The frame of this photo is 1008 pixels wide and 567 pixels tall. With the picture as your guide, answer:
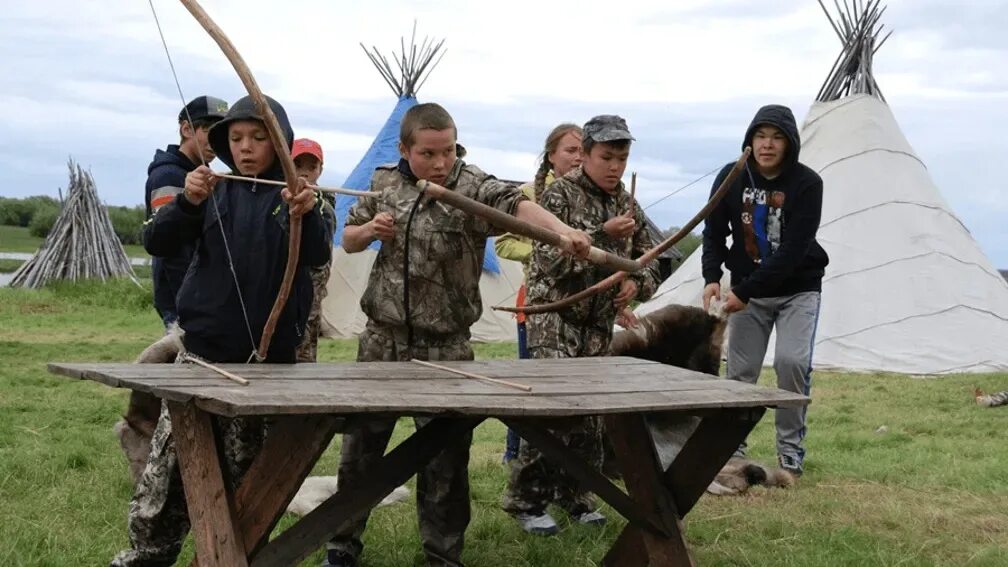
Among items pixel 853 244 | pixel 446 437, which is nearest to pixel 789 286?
pixel 446 437

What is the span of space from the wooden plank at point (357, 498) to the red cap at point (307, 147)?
219cm

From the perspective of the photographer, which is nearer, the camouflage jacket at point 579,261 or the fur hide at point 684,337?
the camouflage jacket at point 579,261

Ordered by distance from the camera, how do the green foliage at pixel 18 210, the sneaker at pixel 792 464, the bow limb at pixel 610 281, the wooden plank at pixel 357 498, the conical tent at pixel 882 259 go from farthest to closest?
1. the green foliage at pixel 18 210
2. the conical tent at pixel 882 259
3. the sneaker at pixel 792 464
4. the bow limb at pixel 610 281
5. the wooden plank at pixel 357 498

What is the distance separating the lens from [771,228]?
5387 millimetres

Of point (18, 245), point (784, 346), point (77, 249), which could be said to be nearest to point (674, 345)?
point (784, 346)

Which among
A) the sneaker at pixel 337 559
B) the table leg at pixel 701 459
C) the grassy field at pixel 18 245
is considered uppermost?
the table leg at pixel 701 459

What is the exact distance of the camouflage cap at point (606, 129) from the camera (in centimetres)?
443

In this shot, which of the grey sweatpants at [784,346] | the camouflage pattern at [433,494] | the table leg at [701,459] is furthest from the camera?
the grey sweatpants at [784,346]

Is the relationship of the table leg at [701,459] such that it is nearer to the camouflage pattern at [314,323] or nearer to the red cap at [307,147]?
the camouflage pattern at [314,323]

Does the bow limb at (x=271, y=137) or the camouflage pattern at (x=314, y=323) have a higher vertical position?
the bow limb at (x=271, y=137)

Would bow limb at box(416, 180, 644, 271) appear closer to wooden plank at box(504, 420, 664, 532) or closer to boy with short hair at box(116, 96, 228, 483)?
wooden plank at box(504, 420, 664, 532)

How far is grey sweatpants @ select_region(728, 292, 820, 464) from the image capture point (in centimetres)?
537

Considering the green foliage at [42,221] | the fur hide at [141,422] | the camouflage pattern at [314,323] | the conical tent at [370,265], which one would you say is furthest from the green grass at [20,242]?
the fur hide at [141,422]

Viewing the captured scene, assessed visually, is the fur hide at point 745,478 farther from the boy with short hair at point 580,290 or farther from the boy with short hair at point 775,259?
the boy with short hair at point 580,290
